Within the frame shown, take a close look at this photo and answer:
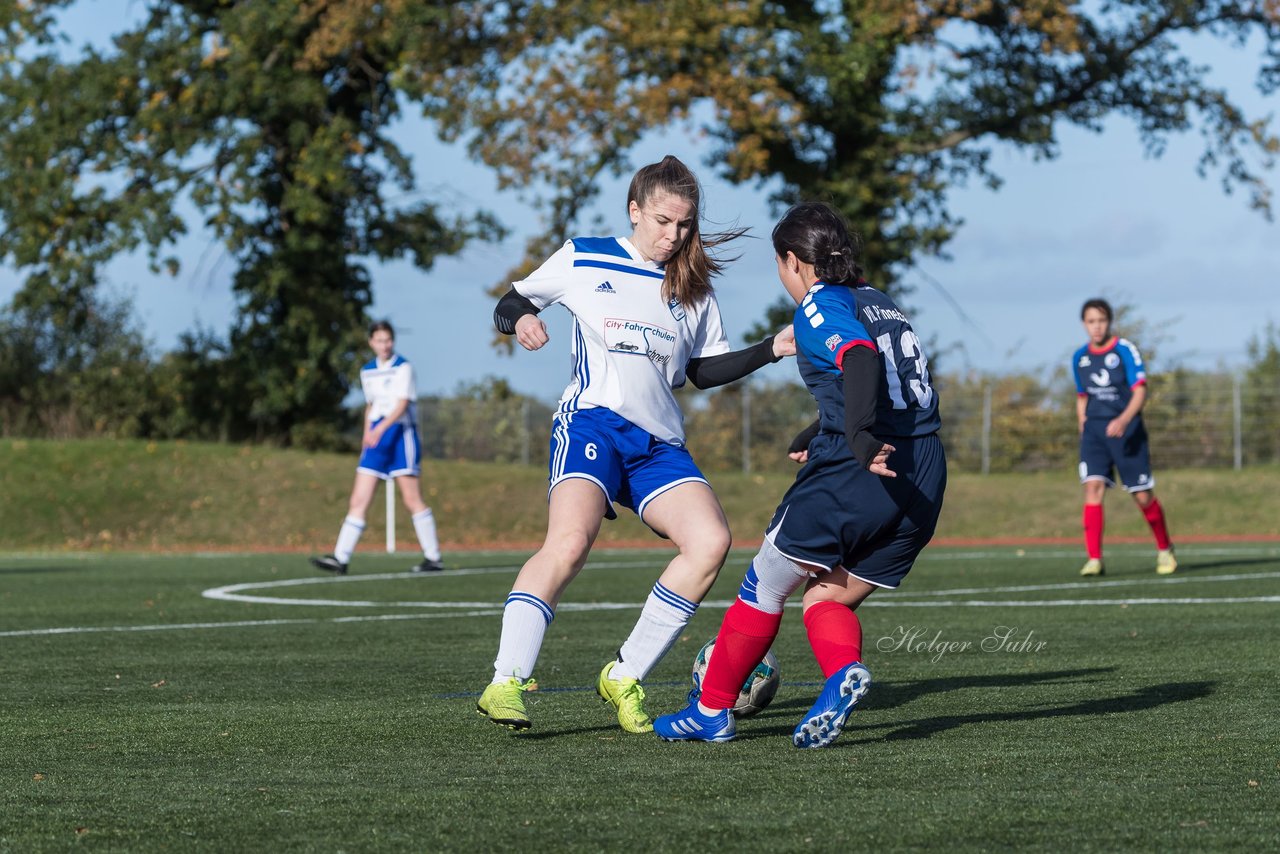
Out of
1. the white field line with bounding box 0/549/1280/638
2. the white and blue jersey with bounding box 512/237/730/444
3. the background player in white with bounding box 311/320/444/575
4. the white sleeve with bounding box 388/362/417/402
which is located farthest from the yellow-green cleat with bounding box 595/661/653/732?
the white sleeve with bounding box 388/362/417/402

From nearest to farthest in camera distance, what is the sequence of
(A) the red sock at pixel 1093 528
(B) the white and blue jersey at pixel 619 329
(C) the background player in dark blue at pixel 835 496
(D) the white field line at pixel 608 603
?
(C) the background player in dark blue at pixel 835 496 → (B) the white and blue jersey at pixel 619 329 → (D) the white field line at pixel 608 603 → (A) the red sock at pixel 1093 528

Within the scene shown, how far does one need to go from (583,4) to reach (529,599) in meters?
24.3

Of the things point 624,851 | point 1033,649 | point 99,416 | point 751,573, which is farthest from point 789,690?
point 99,416

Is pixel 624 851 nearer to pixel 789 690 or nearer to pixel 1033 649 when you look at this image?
pixel 789 690

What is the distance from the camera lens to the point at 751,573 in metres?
5.39

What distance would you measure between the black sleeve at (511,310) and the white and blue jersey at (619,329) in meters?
0.03

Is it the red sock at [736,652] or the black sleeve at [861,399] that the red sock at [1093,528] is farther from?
the black sleeve at [861,399]

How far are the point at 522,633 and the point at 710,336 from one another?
51.5 inches

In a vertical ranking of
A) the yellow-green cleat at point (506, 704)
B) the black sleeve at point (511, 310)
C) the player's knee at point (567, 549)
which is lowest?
the yellow-green cleat at point (506, 704)

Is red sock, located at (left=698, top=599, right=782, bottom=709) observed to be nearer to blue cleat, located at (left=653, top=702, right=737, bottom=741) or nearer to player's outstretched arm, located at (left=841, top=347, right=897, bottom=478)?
blue cleat, located at (left=653, top=702, right=737, bottom=741)

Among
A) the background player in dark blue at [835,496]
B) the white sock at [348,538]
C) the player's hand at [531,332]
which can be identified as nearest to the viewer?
the background player in dark blue at [835,496]

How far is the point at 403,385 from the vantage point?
15.5 m

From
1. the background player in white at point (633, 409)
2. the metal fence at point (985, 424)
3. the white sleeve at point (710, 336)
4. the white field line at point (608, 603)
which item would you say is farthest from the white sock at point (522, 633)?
the metal fence at point (985, 424)

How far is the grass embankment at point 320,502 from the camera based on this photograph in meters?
26.2
